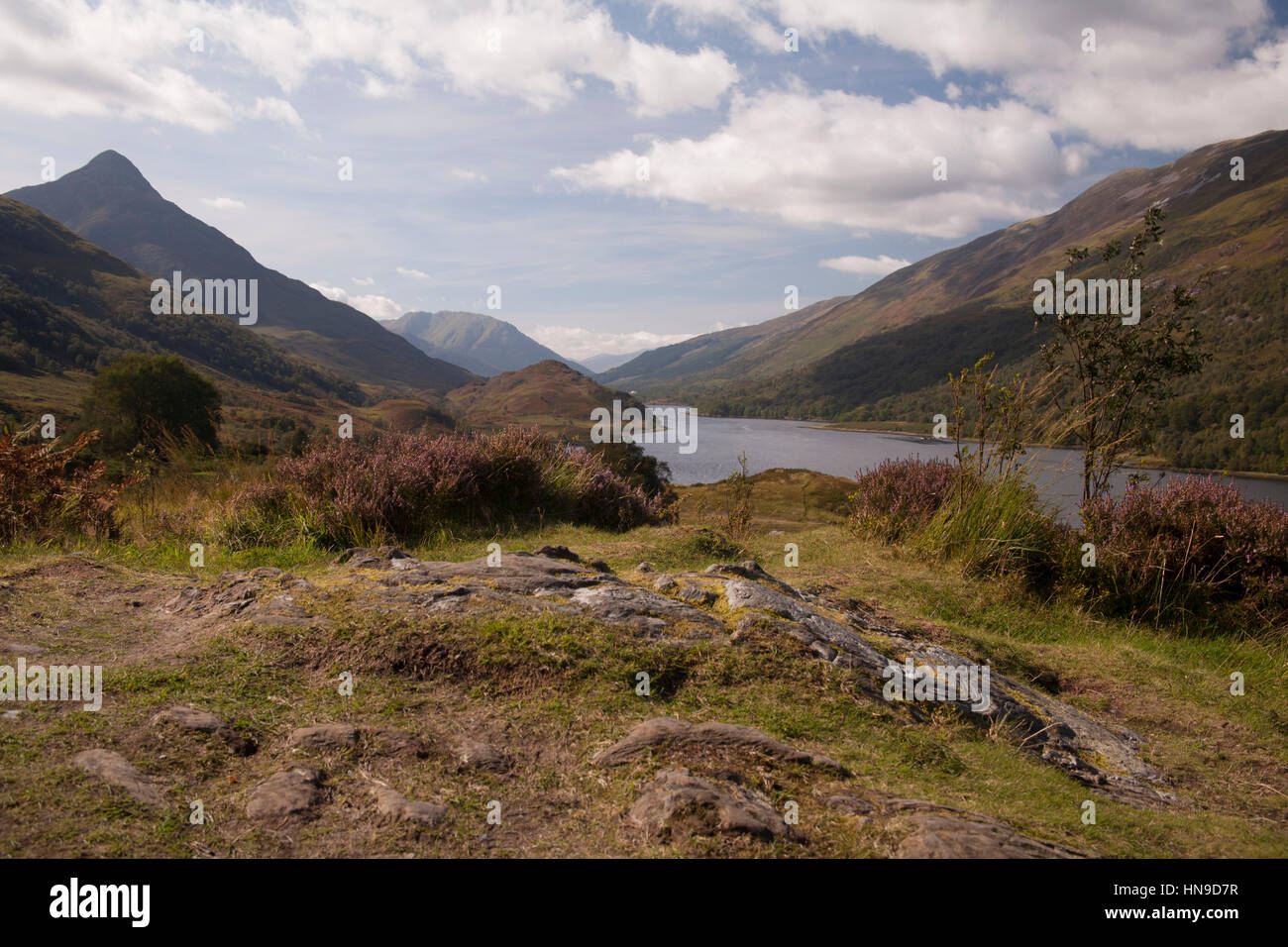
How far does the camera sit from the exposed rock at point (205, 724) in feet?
10.2

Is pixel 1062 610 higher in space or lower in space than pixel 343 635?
lower

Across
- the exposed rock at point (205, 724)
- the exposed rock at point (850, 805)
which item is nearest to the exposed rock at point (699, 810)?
the exposed rock at point (850, 805)

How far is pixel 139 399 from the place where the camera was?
36.8 meters

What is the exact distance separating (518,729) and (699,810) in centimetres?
116

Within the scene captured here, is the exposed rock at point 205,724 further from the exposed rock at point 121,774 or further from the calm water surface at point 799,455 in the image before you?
the calm water surface at point 799,455

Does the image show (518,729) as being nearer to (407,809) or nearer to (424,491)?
(407,809)

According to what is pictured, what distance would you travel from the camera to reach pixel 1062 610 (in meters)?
8.08

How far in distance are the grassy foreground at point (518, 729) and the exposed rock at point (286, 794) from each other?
0.06 m

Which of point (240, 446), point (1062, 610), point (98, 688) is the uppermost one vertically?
point (240, 446)

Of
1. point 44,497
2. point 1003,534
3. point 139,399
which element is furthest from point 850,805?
point 139,399

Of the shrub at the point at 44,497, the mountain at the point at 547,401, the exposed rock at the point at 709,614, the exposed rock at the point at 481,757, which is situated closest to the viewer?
the exposed rock at the point at 481,757
